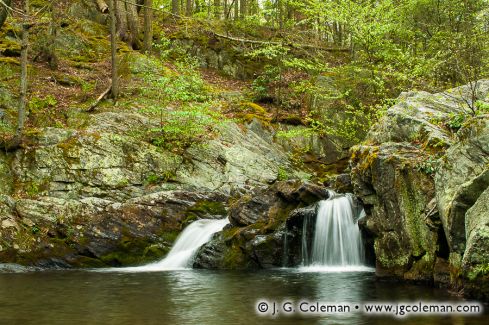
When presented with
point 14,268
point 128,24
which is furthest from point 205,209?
point 128,24

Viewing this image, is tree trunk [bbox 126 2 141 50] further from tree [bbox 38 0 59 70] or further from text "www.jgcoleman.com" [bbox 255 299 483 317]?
text "www.jgcoleman.com" [bbox 255 299 483 317]

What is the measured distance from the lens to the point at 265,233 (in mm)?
13766

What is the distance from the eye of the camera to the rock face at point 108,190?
1390cm

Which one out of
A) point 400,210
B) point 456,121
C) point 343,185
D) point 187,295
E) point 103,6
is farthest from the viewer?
point 103,6

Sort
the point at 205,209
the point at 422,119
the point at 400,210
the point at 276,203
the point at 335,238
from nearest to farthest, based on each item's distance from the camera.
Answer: the point at 400,210 < the point at 422,119 < the point at 335,238 < the point at 276,203 < the point at 205,209

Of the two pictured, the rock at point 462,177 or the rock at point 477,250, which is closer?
the rock at point 477,250

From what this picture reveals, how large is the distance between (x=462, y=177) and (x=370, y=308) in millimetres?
3270

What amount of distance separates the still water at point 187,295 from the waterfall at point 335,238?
108 centimetres


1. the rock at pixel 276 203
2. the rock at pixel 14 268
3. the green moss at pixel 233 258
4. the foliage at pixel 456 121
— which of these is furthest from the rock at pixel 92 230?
the foliage at pixel 456 121

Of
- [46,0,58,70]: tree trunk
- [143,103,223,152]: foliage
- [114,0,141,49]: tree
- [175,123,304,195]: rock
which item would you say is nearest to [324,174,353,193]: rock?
[175,123,304,195]: rock

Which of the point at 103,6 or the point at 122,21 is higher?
the point at 103,6

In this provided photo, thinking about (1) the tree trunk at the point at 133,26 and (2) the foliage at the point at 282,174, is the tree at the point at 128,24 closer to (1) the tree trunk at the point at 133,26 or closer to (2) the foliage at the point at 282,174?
(1) the tree trunk at the point at 133,26

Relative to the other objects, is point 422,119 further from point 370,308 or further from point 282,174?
point 282,174

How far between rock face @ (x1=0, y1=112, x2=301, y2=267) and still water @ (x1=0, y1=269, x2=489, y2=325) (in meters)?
1.52
